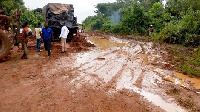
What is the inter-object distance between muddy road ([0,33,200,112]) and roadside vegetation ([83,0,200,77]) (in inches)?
70.7

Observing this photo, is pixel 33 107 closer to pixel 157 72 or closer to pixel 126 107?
pixel 126 107

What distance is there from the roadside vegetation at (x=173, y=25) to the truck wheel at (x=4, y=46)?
21.9 ft

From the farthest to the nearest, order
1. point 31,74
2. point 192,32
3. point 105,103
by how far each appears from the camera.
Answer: point 192,32 → point 31,74 → point 105,103

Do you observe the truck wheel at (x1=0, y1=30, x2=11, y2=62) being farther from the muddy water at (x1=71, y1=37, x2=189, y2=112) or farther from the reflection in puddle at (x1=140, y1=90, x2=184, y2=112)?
the reflection in puddle at (x1=140, y1=90, x2=184, y2=112)

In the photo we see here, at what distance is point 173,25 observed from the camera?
18.4 meters

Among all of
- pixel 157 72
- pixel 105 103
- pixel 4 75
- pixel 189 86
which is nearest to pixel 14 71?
pixel 4 75

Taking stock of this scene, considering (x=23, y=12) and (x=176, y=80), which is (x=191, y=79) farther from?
(x=23, y=12)

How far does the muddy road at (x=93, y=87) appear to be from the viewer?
5.03m

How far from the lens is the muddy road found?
5.03 meters

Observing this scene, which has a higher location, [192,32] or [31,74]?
[192,32]

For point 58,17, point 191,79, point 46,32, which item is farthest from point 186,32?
point 46,32

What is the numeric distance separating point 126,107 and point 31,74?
360cm

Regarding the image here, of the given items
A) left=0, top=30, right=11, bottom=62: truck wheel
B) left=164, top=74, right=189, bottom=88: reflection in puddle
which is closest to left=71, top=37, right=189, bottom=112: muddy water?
left=164, top=74, right=189, bottom=88: reflection in puddle

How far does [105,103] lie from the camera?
5176 millimetres
